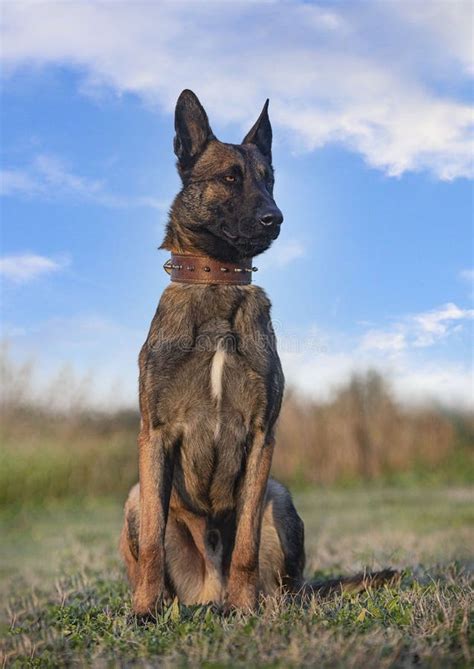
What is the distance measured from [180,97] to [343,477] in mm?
12091

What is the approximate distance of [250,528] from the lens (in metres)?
4.89

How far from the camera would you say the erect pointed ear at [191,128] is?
561 cm

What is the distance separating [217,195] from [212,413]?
143cm

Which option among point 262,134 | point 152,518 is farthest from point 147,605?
point 262,134

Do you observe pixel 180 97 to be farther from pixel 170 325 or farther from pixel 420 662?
pixel 420 662

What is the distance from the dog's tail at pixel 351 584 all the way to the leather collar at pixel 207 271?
2012mm

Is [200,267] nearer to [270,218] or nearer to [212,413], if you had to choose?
[270,218]

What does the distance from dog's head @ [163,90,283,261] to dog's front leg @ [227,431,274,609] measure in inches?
48.4

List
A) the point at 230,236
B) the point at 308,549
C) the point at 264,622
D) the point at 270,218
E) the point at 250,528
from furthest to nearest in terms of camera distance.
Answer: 1. the point at 308,549
2. the point at 230,236
3. the point at 270,218
4. the point at 250,528
5. the point at 264,622

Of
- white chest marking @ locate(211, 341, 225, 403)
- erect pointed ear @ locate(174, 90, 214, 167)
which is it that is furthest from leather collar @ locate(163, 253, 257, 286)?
erect pointed ear @ locate(174, 90, 214, 167)

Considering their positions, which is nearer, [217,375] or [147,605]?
[147,605]

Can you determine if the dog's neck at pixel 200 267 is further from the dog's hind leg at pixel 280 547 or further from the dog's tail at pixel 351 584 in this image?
the dog's tail at pixel 351 584

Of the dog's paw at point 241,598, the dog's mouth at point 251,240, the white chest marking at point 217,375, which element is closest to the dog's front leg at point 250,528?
the dog's paw at point 241,598

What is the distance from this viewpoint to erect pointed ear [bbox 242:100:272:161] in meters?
5.98
